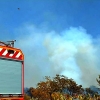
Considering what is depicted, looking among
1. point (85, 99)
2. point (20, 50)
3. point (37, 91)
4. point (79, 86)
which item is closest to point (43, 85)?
point (37, 91)

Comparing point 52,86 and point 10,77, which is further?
point 52,86

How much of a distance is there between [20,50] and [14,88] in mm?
1290

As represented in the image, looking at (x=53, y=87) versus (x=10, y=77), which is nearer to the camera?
(x=10, y=77)

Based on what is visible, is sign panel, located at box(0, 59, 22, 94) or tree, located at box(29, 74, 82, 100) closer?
sign panel, located at box(0, 59, 22, 94)

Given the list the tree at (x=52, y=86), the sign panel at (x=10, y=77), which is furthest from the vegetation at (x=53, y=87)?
the sign panel at (x=10, y=77)

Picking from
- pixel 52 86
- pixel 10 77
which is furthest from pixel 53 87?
pixel 10 77

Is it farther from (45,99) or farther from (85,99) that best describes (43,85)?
(85,99)

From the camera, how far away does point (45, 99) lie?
66.6 meters

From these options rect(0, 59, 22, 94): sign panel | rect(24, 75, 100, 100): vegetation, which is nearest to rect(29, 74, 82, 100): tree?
rect(24, 75, 100, 100): vegetation

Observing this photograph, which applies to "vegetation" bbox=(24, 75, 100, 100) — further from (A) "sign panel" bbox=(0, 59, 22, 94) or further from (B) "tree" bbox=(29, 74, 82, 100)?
(A) "sign panel" bbox=(0, 59, 22, 94)

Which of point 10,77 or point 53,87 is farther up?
point 53,87

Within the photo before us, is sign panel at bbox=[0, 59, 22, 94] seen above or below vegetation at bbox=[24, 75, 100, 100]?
below

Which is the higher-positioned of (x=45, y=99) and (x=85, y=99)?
(x=45, y=99)

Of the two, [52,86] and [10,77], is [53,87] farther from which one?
[10,77]
